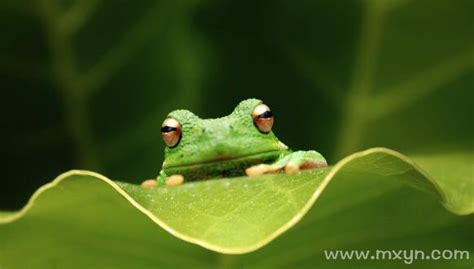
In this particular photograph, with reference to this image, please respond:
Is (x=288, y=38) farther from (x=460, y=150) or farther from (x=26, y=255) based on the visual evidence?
(x=26, y=255)

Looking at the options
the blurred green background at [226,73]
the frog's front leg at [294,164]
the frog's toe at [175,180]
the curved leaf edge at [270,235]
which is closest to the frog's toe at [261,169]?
the frog's front leg at [294,164]

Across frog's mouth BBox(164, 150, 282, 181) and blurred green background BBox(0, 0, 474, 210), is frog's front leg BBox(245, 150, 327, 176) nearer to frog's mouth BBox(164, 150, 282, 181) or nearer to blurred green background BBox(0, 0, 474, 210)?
frog's mouth BBox(164, 150, 282, 181)

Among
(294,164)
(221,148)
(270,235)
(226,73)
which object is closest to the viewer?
(270,235)

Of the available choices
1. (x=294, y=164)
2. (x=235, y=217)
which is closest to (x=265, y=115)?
(x=294, y=164)

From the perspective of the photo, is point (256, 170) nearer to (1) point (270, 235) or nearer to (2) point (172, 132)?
(2) point (172, 132)

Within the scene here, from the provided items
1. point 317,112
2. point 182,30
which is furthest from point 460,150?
point 182,30

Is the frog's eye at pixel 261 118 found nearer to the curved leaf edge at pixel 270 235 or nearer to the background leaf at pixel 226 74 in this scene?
the background leaf at pixel 226 74

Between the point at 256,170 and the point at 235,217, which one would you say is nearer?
the point at 235,217
